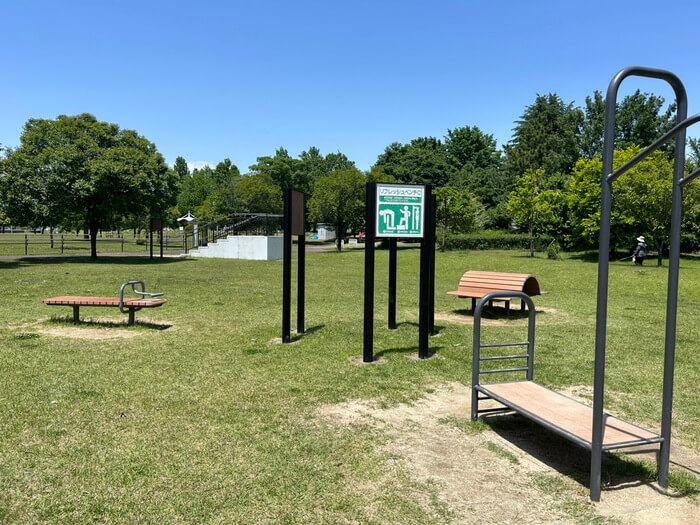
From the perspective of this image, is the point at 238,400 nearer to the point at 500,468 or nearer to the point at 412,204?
the point at 500,468

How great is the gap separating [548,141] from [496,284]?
2003 inches

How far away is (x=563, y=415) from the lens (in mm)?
4176

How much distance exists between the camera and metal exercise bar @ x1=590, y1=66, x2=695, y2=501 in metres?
3.31

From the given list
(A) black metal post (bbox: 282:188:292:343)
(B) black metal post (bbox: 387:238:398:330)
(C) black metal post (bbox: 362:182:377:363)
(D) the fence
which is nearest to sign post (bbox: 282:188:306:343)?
(A) black metal post (bbox: 282:188:292:343)

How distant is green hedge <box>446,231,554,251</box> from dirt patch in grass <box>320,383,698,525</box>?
32.6m

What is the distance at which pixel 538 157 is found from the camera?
54.8 m

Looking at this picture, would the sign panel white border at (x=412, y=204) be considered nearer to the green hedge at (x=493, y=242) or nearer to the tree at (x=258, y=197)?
the green hedge at (x=493, y=242)

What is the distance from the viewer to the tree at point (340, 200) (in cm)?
3712

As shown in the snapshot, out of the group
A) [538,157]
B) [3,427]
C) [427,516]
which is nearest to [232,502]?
[427,516]

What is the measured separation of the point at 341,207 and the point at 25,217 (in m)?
20.3

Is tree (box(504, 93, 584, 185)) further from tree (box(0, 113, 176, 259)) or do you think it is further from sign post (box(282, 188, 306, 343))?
sign post (box(282, 188, 306, 343))

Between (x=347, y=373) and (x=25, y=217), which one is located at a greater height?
(x=25, y=217)

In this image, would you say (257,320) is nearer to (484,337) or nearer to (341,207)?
(484,337)

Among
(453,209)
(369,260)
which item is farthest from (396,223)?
(453,209)
